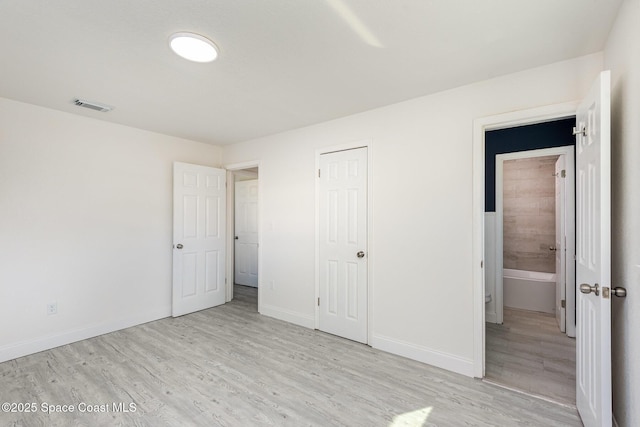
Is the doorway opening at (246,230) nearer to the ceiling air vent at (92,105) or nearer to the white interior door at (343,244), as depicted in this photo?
the white interior door at (343,244)

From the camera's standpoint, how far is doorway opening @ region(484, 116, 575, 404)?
258cm

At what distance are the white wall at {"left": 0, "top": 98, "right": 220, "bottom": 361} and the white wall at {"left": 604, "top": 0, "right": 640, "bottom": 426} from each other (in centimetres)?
447

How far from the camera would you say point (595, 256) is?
5.16 ft

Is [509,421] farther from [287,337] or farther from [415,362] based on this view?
[287,337]

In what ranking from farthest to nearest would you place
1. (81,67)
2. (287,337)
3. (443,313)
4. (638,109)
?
(287,337) → (443,313) → (81,67) → (638,109)

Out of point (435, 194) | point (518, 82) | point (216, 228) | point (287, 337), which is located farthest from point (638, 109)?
point (216, 228)

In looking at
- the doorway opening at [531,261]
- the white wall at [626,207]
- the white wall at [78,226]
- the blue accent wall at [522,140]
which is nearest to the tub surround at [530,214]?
the doorway opening at [531,261]

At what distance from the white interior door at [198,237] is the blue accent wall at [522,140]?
3.81m

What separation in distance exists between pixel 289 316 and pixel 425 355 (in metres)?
1.76

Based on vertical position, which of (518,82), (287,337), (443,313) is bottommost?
(287,337)

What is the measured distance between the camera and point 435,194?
2639mm

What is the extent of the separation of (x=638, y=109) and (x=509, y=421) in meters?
1.94

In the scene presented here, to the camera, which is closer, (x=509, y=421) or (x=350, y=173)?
(x=509, y=421)

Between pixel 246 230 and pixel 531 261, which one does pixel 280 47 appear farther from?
pixel 531 261
